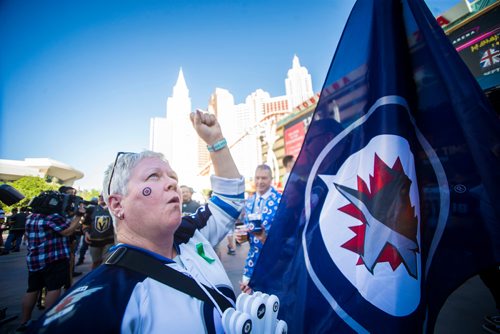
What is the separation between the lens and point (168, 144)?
95.8m

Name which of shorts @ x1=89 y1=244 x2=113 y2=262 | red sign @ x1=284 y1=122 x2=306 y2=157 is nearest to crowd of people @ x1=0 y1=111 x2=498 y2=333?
shorts @ x1=89 y1=244 x2=113 y2=262

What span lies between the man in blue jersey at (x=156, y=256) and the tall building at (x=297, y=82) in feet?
244

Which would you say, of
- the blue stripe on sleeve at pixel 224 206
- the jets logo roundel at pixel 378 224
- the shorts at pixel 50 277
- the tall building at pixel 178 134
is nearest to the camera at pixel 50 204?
the shorts at pixel 50 277

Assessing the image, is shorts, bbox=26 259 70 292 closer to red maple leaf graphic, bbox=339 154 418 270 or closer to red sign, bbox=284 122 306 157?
red maple leaf graphic, bbox=339 154 418 270

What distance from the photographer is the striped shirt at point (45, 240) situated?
9.40 ft

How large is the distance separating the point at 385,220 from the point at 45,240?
3977mm

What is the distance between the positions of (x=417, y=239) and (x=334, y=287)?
0.48m

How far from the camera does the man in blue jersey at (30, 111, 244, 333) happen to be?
0.71m

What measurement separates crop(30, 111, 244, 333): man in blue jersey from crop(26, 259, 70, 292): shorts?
280 cm

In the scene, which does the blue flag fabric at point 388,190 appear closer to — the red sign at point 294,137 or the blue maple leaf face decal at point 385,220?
the blue maple leaf face decal at point 385,220

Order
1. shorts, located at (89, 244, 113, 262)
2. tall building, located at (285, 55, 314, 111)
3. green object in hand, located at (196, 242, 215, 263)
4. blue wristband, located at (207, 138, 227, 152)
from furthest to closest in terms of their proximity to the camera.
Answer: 1. tall building, located at (285, 55, 314, 111)
2. shorts, located at (89, 244, 113, 262)
3. blue wristband, located at (207, 138, 227, 152)
4. green object in hand, located at (196, 242, 215, 263)

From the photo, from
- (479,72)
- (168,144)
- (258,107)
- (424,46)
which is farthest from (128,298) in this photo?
(168,144)

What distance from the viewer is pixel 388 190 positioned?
1170 mm

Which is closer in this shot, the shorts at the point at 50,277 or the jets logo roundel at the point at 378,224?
the jets logo roundel at the point at 378,224
